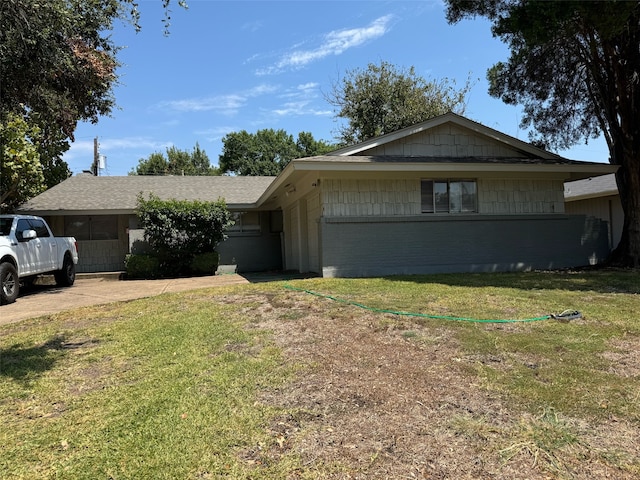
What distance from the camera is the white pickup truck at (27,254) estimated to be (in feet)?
29.8

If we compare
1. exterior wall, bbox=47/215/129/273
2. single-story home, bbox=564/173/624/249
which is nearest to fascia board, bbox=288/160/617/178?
single-story home, bbox=564/173/624/249

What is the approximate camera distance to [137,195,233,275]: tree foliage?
567 inches

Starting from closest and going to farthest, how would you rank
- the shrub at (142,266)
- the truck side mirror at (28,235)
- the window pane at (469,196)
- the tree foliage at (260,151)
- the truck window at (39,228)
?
the truck side mirror at (28,235) < the truck window at (39,228) < the window pane at (469,196) < the shrub at (142,266) < the tree foliage at (260,151)

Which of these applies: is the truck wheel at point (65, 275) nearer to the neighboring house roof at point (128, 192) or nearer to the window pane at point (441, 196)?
the neighboring house roof at point (128, 192)

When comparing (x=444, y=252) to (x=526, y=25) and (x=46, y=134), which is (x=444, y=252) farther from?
(x=46, y=134)

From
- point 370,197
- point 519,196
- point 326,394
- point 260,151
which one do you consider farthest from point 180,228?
point 260,151

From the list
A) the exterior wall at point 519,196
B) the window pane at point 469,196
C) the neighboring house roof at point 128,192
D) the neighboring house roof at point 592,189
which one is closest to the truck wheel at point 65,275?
the neighboring house roof at point 128,192

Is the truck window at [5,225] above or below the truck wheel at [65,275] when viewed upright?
above

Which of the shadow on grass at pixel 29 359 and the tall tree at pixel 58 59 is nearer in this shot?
the shadow on grass at pixel 29 359

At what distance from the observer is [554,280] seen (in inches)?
A: 397

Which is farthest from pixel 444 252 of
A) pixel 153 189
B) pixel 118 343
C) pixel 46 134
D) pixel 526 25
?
pixel 46 134

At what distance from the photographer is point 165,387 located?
13.0 feet

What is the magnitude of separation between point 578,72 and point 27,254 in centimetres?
1675

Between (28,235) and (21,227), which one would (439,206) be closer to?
(28,235)
